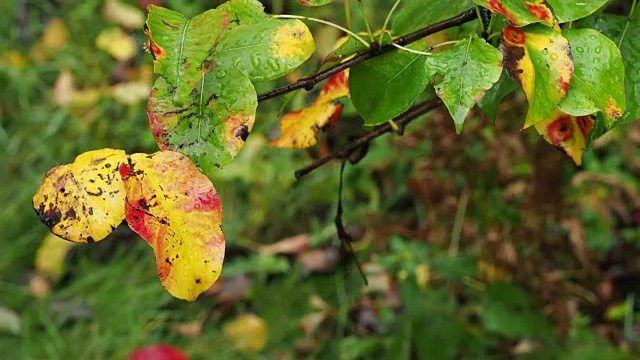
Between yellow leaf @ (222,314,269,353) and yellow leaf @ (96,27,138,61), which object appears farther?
Answer: yellow leaf @ (96,27,138,61)

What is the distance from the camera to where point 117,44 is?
267cm

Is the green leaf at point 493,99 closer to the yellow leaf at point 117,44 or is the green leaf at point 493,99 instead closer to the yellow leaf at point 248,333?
the yellow leaf at point 248,333

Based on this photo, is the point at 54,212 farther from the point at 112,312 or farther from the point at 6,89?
the point at 6,89

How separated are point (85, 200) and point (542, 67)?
28 centimetres

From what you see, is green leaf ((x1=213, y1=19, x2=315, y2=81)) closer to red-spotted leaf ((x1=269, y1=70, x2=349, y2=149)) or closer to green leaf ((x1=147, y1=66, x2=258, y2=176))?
green leaf ((x1=147, y1=66, x2=258, y2=176))

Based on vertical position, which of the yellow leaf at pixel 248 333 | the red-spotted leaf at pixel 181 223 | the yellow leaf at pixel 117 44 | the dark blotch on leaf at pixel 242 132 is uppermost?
the dark blotch on leaf at pixel 242 132

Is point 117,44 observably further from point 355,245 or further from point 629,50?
point 629,50

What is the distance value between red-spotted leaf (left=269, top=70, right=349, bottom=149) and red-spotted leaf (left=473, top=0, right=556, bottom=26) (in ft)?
0.63

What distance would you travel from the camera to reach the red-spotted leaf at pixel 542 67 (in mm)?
489

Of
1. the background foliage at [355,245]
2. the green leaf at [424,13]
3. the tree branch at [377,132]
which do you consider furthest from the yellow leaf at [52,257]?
the green leaf at [424,13]

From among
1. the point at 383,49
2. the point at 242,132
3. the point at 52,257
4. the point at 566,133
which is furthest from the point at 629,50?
the point at 52,257

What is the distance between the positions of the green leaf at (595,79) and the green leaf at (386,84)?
0.09m

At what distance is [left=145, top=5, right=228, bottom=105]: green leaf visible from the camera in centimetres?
47

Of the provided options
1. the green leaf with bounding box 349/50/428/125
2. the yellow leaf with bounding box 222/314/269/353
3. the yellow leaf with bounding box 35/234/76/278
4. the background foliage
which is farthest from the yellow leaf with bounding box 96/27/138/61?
the green leaf with bounding box 349/50/428/125
